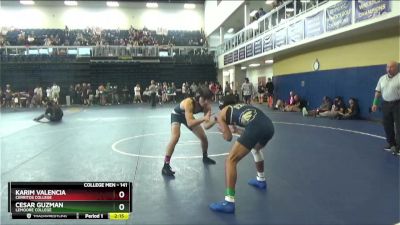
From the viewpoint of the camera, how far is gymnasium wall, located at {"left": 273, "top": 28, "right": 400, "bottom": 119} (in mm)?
11945

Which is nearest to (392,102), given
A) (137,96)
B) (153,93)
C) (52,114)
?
(52,114)

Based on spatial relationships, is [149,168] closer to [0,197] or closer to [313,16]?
[0,197]

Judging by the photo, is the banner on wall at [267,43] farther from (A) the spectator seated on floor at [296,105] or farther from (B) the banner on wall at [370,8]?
(B) the banner on wall at [370,8]

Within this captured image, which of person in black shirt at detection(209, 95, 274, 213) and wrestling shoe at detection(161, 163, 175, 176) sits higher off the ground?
person in black shirt at detection(209, 95, 274, 213)

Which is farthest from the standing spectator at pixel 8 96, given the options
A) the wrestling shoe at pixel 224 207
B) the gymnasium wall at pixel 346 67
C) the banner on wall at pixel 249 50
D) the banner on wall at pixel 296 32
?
the wrestling shoe at pixel 224 207

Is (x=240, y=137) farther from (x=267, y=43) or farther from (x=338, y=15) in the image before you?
(x=267, y=43)

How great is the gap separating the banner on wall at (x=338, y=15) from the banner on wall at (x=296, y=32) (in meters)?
1.95

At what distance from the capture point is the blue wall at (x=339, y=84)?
12.7 m

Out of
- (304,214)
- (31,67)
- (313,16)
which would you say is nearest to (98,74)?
(31,67)

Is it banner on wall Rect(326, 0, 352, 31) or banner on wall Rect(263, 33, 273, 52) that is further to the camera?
banner on wall Rect(263, 33, 273, 52)

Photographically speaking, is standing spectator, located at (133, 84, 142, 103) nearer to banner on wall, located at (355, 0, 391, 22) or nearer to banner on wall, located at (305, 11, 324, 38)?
banner on wall, located at (305, 11, 324, 38)

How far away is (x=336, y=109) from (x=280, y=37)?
486 cm

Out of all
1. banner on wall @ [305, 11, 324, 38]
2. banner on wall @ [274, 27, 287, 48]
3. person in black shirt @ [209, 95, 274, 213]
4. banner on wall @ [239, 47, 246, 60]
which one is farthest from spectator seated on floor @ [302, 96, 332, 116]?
person in black shirt @ [209, 95, 274, 213]

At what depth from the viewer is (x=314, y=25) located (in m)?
13.7
